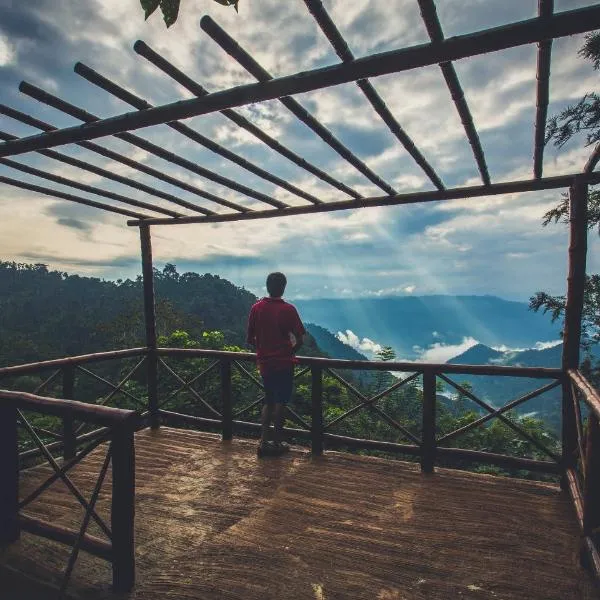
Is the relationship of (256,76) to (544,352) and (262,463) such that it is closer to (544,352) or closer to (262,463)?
(262,463)

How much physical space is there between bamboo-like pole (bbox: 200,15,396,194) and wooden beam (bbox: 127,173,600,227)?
347mm

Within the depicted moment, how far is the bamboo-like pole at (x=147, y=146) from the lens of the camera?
2.52 meters

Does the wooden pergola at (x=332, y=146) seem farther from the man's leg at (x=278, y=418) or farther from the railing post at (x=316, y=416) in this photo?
the man's leg at (x=278, y=418)

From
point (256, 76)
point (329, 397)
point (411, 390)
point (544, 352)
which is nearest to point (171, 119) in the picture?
point (256, 76)

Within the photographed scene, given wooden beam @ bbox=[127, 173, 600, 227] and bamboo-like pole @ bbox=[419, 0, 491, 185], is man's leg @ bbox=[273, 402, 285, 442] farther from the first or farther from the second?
bamboo-like pole @ bbox=[419, 0, 491, 185]

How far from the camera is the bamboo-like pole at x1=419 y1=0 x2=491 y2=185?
178 centimetres

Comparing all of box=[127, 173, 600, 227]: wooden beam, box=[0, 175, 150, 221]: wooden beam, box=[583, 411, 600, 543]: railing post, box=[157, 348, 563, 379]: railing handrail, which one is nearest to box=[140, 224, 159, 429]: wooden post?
box=[0, 175, 150, 221]: wooden beam

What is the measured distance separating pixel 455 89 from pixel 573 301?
258cm

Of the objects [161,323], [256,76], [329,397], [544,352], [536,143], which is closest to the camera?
[256,76]

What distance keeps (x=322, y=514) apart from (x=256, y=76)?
3.35m

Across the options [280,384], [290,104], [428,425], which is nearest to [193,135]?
[290,104]

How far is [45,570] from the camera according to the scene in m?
2.95

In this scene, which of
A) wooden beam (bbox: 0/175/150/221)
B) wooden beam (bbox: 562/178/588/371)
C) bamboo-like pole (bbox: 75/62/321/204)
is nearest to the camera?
bamboo-like pole (bbox: 75/62/321/204)

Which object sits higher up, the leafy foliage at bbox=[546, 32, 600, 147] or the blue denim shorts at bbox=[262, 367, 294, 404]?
the leafy foliage at bbox=[546, 32, 600, 147]
